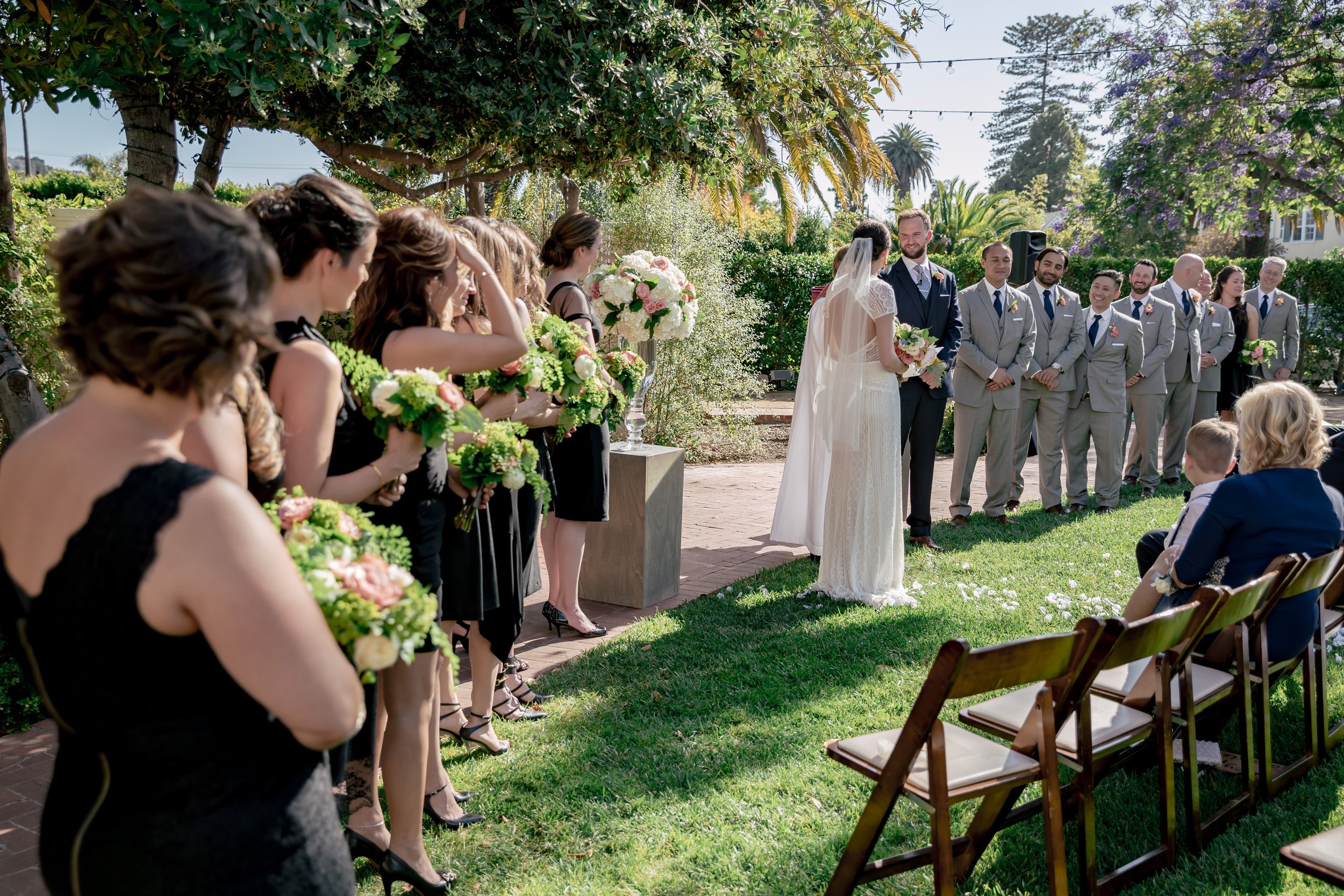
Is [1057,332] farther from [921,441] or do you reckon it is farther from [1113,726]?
[1113,726]

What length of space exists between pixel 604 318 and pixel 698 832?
136 inches

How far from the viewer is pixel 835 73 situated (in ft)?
28.4

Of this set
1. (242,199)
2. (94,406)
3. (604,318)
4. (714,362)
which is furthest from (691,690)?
(242,199)

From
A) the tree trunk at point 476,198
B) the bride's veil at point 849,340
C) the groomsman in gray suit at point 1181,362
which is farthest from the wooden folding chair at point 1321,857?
the groomsman in gray suit at point 1181,362

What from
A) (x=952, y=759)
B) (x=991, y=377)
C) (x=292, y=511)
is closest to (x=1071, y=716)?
(x=952, y=759)

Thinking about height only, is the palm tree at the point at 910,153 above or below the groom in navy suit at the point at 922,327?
above

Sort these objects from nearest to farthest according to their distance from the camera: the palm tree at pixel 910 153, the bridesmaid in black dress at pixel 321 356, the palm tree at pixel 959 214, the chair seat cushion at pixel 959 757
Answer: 1. the bridesmaid in black dress at pixel 321 356
2. the chair seat cushion at pixel 959 757
3. the palm tree at pixel 959 214
4. the palm tree at pixel 910 153

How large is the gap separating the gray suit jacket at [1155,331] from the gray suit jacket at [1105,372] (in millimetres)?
532

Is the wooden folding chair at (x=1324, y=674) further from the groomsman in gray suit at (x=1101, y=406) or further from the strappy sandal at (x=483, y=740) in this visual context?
the groomsman in gray suit at (x=1101, y=406)

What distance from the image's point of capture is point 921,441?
7.88 meters

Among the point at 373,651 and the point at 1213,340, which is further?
the point at 1213,340

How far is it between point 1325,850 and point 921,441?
562 centimetres

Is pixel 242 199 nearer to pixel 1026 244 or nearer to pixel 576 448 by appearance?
pixel 1026 244

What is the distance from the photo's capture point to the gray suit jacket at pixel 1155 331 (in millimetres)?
10047
